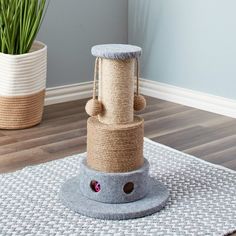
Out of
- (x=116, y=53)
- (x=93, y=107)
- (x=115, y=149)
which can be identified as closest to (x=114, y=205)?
(x=115, y=149)

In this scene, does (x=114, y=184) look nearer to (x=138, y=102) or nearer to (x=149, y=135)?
(x=138, y=102)

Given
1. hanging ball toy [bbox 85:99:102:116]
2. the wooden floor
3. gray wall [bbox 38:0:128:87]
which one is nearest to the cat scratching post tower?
hanging ball toy [bbox 85:99:102:116]

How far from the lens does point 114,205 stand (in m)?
1.81

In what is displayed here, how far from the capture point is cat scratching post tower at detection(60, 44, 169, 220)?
1.80m

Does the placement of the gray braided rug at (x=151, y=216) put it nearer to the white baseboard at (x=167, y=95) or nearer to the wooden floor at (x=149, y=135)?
the wooden floor at (x=149, y=135)

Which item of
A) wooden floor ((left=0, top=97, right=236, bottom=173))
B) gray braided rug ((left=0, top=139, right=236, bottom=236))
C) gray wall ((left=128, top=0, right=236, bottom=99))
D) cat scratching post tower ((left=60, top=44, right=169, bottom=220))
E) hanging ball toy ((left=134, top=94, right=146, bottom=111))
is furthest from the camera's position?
gray wall ((left=128, top=0, right=236, bottom=99))

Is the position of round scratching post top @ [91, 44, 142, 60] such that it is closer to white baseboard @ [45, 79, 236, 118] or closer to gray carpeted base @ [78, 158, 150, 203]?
gray carpeted base @ [78, 158, 150, 203]

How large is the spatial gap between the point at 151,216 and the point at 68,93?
1589mm

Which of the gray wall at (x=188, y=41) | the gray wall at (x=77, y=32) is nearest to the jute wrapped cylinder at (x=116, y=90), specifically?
the gray wall at (x=188, y=41)

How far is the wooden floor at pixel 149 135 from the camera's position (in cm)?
232

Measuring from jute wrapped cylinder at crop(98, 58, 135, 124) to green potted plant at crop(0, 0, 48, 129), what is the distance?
853 mm

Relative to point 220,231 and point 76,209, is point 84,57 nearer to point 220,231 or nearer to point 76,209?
point 76,209

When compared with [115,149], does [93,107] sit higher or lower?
higher

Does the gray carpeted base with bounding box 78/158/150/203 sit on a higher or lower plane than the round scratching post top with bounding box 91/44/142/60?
lower
